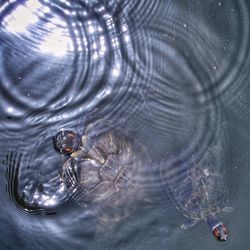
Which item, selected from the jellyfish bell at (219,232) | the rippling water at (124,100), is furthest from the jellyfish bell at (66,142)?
the jellyfish bell at (219,232)

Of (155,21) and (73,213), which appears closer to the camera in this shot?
(73,213)

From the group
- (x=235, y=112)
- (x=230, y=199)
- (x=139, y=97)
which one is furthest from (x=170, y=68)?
(x=230, y=199)

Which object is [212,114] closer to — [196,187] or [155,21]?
[196,187]

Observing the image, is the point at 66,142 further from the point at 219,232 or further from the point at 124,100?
the point at 219,232

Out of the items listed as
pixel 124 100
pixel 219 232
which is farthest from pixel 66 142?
pixel 219 232

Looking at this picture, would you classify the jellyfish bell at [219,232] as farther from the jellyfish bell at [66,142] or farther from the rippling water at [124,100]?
the jellyfish bell at [66,142]

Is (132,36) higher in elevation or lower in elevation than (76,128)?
higher
